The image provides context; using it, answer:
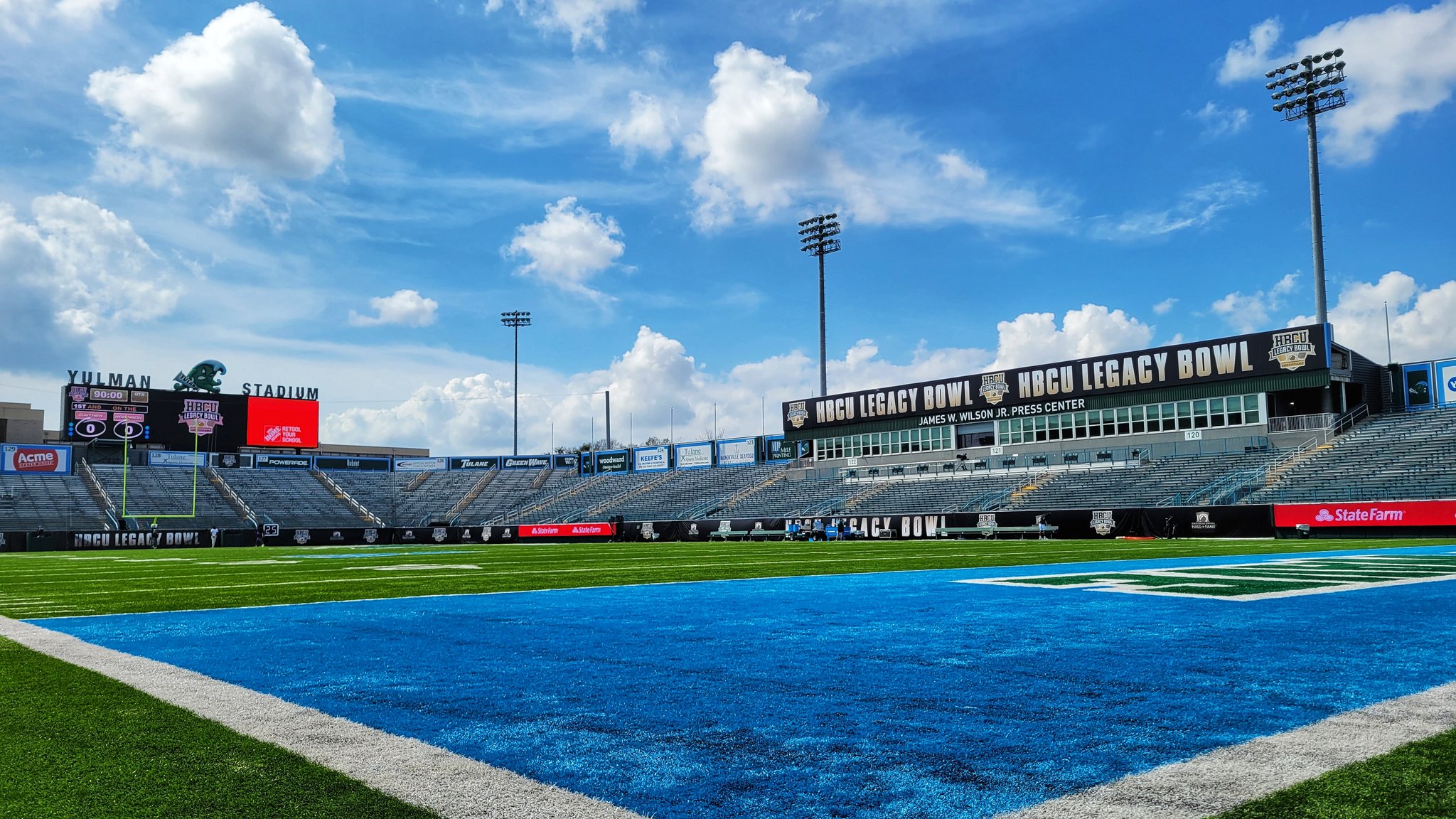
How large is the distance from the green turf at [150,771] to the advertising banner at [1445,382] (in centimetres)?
4257

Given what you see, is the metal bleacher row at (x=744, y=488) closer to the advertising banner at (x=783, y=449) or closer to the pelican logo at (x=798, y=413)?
the advertising banner at (x=783, y=449)

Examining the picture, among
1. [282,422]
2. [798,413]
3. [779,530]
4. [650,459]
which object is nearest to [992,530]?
[779,530]

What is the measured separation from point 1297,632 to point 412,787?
5.41 metres

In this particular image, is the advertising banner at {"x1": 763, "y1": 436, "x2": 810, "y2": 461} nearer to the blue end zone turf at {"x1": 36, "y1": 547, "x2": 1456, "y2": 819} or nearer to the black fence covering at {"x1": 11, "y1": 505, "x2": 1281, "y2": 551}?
the black fence covering at {"x1": 11, "y1": 505, "x2": 1281, "y2": 551}

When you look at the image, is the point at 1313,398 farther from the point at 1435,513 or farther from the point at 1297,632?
the point at 1297,632

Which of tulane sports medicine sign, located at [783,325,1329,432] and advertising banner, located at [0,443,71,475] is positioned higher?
tulane sports medicine sign, located at [783,325,1329,432]

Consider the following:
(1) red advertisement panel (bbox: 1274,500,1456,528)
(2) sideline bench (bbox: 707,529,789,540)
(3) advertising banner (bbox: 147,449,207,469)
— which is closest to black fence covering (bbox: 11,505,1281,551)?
(2) sideline bench (bbox: 707,529,789,540)

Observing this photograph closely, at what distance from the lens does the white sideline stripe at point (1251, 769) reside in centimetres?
265

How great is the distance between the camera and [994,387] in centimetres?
4653

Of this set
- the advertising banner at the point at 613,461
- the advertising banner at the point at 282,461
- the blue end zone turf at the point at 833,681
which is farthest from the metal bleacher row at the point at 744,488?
the blue end zone turf at the point at 833,681

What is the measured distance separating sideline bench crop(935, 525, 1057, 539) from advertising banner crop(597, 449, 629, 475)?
35.2m

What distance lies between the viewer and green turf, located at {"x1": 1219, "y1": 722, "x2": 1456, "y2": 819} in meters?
2.56

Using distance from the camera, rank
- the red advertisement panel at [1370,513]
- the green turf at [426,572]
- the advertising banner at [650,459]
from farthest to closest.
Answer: the advertising banner at [650,459]
the red advertisement panel at [1370,513]
the green turf at [426,572]

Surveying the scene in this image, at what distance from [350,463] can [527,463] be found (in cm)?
1261
